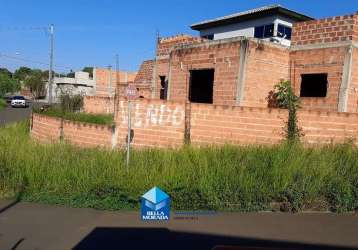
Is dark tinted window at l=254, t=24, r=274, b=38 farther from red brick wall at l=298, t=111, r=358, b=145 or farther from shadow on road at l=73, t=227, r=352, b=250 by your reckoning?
shadow on road at l=73, t=227, r=352, b=250

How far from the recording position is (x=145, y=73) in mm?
21984

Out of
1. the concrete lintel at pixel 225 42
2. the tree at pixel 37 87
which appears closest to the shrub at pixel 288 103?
the concrete lintel at pixel 225 42

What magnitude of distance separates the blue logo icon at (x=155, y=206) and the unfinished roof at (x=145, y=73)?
1527 cm

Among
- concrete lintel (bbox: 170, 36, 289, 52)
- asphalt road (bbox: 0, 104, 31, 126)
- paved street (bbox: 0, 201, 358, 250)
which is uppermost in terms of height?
concrete lintel (bbox: 170, 36, 289, 52)

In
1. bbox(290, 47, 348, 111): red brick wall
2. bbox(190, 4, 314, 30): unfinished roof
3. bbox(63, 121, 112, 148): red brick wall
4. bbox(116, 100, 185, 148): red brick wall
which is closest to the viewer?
bbox(116, 100, 185, 148): red brick wall

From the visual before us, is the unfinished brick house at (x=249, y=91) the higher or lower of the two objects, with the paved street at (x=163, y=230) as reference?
higher

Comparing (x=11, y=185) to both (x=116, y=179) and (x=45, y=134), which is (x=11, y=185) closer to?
(x=116, y=179)

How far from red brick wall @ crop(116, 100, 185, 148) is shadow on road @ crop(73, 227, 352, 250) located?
4.36 meters

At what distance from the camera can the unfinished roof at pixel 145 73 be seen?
21.4 meters

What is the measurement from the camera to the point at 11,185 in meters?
7.26

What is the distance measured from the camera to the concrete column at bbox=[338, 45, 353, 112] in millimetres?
11742

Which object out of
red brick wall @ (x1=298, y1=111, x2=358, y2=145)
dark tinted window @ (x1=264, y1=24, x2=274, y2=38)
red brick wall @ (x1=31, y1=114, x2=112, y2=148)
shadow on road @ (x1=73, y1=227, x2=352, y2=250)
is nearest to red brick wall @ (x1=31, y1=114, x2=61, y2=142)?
red brick wall @ (x1=31, y1=114, x2=112, y2=148)

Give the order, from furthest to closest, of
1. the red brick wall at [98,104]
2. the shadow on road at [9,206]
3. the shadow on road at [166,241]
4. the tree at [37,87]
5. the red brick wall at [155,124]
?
the tree at [37,87]
the red brick wall at [98,104]
the red brick wall at [155,124]
the shadow on road at [9,206]
the shadow on road at [166,241]

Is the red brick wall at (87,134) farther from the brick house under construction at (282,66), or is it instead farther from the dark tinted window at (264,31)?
the dark tinted window at (264,31)
